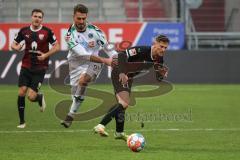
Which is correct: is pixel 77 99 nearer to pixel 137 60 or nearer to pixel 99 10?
pixel 137 60

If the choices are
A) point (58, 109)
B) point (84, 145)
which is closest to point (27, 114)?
point (58, 109)

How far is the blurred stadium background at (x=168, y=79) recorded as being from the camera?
33.2 feet

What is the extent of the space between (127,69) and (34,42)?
3.26 meters

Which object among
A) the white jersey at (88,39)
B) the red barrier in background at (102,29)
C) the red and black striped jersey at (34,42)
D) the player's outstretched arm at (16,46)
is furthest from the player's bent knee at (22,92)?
the red barrier in background at (102,29)

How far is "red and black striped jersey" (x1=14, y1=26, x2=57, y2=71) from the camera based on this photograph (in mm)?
13484

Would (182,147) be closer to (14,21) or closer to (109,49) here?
(109,49)

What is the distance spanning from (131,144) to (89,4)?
19.6 metres

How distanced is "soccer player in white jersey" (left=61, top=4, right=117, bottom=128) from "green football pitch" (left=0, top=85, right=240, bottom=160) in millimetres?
752

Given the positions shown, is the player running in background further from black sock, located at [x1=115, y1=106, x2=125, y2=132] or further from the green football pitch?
the green football pitch

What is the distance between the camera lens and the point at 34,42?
531 inches

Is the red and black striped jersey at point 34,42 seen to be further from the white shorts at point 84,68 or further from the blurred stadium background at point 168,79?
the blurred stadium background at point 168,79

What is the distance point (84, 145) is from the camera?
1036cm

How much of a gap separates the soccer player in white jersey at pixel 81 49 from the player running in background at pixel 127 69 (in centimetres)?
58

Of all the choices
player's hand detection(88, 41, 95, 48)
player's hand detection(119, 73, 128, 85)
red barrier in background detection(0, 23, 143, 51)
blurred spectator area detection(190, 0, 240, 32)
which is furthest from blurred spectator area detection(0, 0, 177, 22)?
player's hand detection(119, 73, 128, 85)
